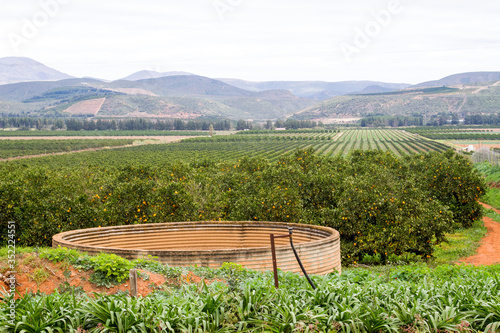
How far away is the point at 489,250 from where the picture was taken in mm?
20312

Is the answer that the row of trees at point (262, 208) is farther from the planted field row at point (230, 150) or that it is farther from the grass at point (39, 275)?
the planted field row at point (230, 150)

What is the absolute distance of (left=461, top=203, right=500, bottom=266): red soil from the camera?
18203 millimetres

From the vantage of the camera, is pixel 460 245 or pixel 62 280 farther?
pixel 460 245

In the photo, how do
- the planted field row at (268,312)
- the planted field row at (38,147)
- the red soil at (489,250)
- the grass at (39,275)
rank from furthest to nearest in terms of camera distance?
the planted field row at (38,147)
the red soil at (489,250)
the grass at (39,275)
the planted field row at (268,312)

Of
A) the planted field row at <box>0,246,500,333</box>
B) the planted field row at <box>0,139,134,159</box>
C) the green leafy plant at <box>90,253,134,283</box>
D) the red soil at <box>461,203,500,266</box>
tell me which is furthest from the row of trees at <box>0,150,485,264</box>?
the planted field row at <box>0,139,134,159</box>

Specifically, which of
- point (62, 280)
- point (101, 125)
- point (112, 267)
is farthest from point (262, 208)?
point (101, 125)

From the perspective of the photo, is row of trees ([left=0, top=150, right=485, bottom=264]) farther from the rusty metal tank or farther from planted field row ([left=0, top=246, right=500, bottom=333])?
planted field row ([left=0, top=246, right=500, bottom=333])

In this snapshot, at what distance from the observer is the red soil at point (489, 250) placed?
18.2 meters

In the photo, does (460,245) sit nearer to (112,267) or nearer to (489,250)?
(489,250)

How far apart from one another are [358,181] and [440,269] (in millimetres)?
7810

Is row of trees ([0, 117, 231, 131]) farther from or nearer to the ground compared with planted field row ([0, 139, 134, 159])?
farther from the ground

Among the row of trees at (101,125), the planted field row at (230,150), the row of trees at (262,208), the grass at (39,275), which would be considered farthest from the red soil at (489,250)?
the row of trees at (101,125)

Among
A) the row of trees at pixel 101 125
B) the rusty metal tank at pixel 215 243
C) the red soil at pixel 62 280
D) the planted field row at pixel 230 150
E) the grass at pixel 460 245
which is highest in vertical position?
the row of trees at pixel 101 125

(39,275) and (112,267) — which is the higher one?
(112,267)
